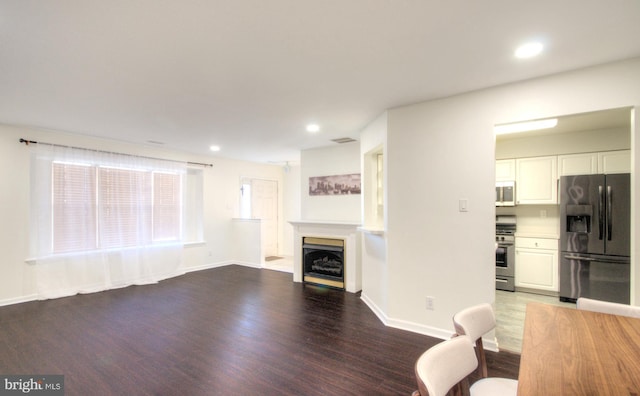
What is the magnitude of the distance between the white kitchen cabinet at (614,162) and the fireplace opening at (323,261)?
12.2 ft

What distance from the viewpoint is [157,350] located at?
262cm

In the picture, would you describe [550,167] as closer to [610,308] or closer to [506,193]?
Result: [506,193]

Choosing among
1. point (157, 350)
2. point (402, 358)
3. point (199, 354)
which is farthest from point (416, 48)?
point (157, 350)

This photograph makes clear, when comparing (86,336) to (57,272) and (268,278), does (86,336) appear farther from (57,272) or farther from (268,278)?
(268,278)

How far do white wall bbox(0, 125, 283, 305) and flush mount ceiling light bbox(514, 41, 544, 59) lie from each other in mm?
5544

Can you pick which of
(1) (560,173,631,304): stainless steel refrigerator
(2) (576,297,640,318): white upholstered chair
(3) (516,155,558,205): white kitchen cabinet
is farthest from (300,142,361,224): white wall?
(2) (576,297,640,318): white upholstered chair

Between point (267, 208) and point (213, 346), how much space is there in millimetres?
4956

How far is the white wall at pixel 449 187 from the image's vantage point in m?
2.41

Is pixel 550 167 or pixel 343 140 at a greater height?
pixel 343 140

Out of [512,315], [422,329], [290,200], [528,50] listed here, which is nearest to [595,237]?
[512,315]

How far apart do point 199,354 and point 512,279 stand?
4.38 metres

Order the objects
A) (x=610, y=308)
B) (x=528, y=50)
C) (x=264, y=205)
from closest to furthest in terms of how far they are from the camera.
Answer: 1. (x=610, y=308)
2. (x=528, y=50)
3. (x=264, y=205)

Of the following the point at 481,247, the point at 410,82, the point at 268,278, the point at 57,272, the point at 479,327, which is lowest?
the point at 268,278

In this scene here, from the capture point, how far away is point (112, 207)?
4.65m
